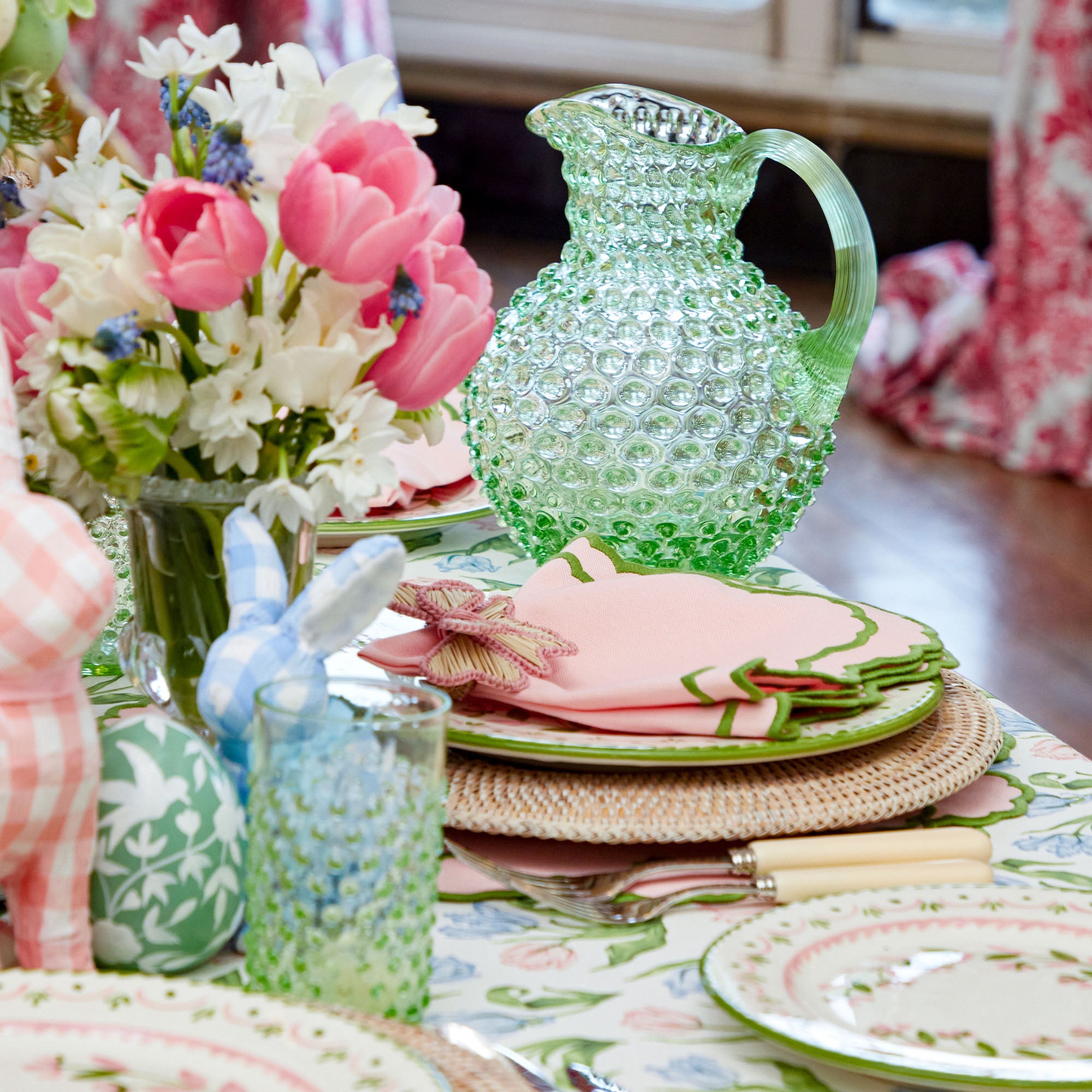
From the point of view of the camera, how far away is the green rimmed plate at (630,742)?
1.90 ft

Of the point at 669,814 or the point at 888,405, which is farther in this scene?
the point at 888,405

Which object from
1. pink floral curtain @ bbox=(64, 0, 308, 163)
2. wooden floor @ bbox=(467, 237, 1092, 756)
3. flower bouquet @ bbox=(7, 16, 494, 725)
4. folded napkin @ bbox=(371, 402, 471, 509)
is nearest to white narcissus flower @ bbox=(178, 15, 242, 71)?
flower bouquet @ bbox=(7, 16, 494, 725)

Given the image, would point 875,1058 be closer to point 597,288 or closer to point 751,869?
point 751,869

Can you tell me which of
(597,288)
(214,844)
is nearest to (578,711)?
(214,844)

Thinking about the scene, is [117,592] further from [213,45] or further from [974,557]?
[974,557]

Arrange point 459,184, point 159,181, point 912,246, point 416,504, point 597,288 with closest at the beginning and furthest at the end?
point 159,181 → point 597,288 → point 416,504 → point 912,246 → point 459,184

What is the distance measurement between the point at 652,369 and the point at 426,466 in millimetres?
266

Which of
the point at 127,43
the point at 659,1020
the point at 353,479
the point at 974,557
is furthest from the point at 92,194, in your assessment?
the point at 974,557

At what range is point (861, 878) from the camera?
0.54 metres

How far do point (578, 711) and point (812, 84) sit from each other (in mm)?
4264

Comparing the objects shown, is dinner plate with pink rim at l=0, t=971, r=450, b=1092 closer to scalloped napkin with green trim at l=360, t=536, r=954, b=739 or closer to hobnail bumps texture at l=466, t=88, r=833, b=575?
scalloped napkin with green trim at l=360, t=536, r=954, b=739

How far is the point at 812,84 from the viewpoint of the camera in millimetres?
4523

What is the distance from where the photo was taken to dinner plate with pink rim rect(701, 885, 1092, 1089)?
422 mm

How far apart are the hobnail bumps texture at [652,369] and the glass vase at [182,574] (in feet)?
0.87
